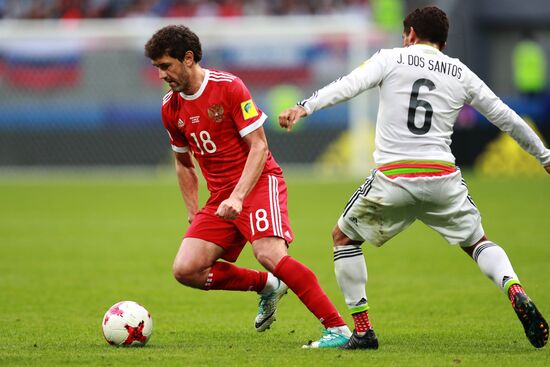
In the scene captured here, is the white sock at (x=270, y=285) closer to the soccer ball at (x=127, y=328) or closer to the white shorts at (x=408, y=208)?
the soccer ball at (x=127, y=328)

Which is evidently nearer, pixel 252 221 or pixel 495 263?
pixel 495 263

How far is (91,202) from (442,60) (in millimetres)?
13065

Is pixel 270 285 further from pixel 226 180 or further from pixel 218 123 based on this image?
pixel 218 123

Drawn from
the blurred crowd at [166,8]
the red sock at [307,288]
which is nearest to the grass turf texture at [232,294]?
the red sock at [307,288]

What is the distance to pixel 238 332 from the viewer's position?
24.2ft

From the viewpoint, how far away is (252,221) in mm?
6691

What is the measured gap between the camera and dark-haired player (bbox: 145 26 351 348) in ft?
21.3

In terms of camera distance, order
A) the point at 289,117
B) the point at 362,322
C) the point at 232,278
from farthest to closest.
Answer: the point at 232,278 < the point at 362,322 < the point at 289,117

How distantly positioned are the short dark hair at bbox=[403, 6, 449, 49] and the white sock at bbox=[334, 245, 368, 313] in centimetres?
135

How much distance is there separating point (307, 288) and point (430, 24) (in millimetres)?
1756

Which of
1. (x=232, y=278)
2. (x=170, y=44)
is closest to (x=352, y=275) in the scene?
(x=232, y=278)

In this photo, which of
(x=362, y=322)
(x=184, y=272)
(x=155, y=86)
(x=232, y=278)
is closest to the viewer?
(x=362, y=322)

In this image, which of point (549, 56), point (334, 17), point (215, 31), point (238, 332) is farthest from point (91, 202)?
point (549, 56)

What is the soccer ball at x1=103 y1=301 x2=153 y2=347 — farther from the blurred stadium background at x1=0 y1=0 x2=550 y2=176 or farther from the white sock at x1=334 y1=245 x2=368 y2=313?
the blurred stadium background at x1=0 y1=0 x2=550 y2=176
